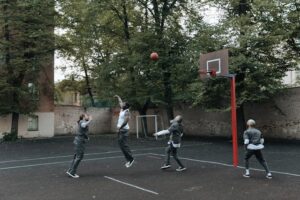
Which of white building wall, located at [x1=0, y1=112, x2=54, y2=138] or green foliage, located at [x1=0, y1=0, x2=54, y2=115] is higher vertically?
green foliage, located at [x1=0, y1=0, x2=54, y2=115]

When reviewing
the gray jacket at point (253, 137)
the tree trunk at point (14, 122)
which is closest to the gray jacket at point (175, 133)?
the gray jacket at point (253, 137)

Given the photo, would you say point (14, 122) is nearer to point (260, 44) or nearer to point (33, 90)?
point (33, 90)

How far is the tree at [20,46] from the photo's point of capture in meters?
29.4

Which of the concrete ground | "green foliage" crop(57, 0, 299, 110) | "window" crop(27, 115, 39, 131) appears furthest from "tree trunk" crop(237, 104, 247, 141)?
"window" crop(27, 115, 39, 131)

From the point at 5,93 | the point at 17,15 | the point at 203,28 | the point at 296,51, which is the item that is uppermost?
the point at 17,15

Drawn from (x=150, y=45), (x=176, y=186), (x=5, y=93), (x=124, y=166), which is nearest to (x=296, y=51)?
(x=150, y=45)

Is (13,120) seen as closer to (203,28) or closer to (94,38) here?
(94,38)

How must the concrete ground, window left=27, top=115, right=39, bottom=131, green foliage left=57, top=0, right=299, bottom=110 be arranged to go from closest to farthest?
the concrete ground
green foliage left=57, top=0, right=299, bottom=110
window left=27, top=115, right=39, bottom=131

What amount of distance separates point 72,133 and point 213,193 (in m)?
30.5

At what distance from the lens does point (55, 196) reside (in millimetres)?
9320

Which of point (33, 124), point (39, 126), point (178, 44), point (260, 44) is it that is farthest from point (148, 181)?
point (33, 124)

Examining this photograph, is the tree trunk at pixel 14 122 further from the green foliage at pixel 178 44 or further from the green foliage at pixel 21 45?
the green foliage at pixel 178 44

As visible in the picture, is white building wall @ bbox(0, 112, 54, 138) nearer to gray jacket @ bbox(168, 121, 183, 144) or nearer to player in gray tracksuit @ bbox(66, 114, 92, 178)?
player in gray tracksuit @ bbox(66, 114, 92, 178)

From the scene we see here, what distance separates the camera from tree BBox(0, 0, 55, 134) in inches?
1156
